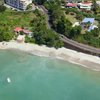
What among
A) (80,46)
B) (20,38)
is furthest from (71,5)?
(20,38)

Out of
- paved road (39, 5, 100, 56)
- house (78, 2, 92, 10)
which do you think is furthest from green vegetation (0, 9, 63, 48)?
house (78, 2, 92, 10)

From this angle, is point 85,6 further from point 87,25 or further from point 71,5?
point 87,25

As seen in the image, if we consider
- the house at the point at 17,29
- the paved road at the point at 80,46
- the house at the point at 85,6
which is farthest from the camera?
the house at the point at 85,6

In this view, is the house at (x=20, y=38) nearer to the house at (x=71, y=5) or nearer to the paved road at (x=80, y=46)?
the paved road at (x=80, y=46)

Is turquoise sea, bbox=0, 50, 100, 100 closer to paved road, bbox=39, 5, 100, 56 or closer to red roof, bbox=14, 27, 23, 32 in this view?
paved road, bbox=39, 5, 100, 56

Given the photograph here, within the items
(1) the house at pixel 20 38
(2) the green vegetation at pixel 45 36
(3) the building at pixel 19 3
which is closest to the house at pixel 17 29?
(1) the house at pixel 20 38
